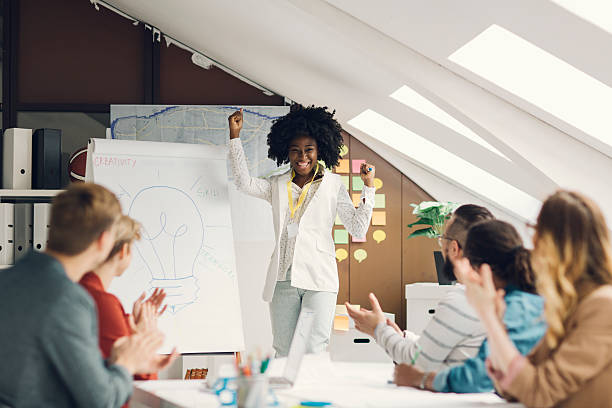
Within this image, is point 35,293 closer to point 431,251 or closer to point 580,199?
point 580,199

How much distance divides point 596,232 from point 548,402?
350 mm

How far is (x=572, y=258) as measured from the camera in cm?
131

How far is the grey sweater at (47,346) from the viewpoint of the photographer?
1270 millimetres

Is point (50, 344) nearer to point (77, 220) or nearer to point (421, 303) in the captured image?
point (77, 220)

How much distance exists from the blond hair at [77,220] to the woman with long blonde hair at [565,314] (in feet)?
2.64

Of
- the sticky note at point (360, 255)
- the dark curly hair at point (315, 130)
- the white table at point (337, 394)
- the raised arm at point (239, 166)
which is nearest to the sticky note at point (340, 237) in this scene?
the sticky note at point (360, 255)

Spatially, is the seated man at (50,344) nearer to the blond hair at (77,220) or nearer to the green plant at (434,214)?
the blond hair at (77,220)

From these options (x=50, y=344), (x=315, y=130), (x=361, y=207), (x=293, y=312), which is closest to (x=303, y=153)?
(x=315, y=130)

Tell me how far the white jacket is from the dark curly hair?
26cm

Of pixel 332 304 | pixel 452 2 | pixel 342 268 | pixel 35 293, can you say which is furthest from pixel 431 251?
pixel 35 293

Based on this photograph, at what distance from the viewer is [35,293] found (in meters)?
1.29

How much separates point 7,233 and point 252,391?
2.27 meters

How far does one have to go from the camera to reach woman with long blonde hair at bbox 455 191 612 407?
122cm

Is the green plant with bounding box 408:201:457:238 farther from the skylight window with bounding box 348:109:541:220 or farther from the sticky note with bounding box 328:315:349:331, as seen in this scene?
the sticky note with bounding box 328:315:349:331
